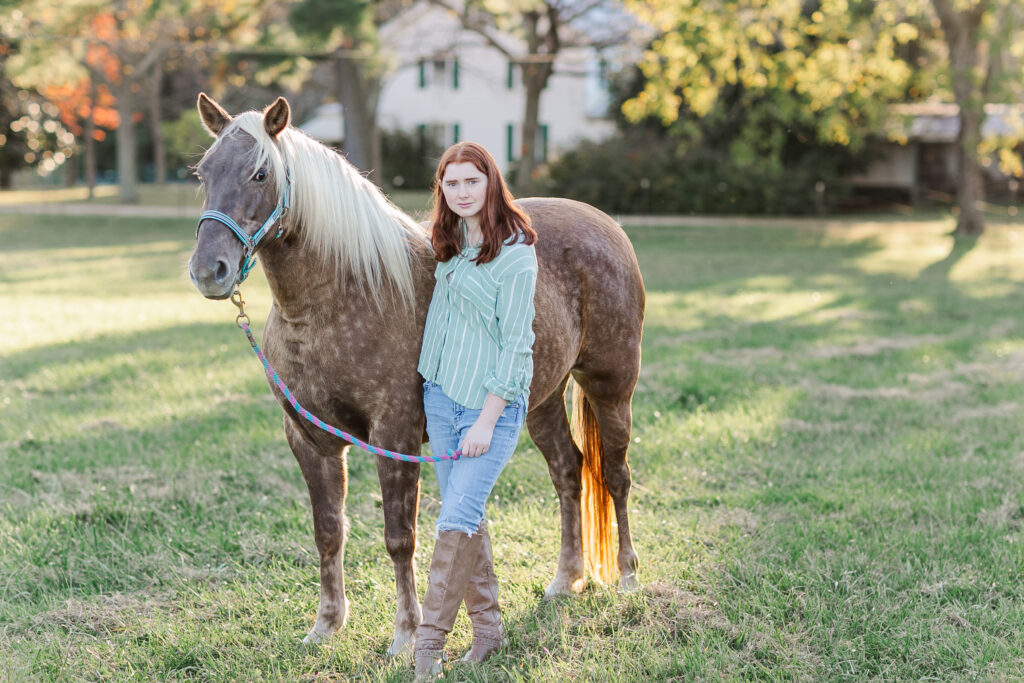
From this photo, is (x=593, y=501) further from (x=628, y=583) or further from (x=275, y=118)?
(x=275, y=118)

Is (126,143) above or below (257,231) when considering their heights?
above

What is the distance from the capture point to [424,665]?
286 centimetres

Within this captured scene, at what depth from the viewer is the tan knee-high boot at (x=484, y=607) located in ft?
9.86

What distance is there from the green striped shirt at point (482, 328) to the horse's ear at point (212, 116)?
83 cm

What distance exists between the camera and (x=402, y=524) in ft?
9.95

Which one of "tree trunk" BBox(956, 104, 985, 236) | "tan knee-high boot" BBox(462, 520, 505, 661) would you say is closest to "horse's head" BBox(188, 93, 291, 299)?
"tan knee-high boot" BBox(462, 520, 505, 661)

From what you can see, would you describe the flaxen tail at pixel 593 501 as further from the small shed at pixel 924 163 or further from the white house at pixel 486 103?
the white house at pixel 486 103

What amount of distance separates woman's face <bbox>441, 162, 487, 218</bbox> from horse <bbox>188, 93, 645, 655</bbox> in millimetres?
329

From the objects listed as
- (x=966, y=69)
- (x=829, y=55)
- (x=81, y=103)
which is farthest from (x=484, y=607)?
(x=81, y=103)

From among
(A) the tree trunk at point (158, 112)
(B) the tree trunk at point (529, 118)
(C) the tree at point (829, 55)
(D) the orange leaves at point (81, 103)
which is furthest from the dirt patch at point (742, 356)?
(D) the orange leaves at point (81, 103)

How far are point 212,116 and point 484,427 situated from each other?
1.32 meters

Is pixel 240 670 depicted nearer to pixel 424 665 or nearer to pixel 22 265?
pixel 424 665

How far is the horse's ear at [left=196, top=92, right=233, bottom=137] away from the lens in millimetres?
2801

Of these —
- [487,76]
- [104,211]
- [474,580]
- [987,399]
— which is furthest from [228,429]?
[487,76]
